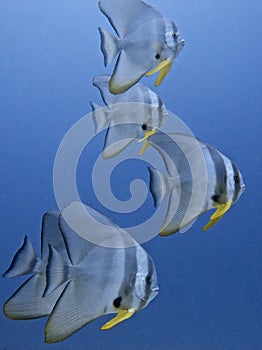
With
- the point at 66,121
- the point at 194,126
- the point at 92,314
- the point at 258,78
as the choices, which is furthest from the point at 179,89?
the point at 92,314

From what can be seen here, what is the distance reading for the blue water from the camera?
3.88 m

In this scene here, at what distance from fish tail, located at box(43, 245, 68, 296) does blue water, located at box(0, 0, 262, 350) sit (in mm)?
2582

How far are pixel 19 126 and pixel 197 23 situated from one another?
146 cm

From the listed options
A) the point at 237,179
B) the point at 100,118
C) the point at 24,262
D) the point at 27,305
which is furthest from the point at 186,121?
the point at 27,305

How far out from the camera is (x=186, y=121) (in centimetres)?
419

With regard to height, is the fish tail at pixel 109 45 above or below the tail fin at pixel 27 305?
above

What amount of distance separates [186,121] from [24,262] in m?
2.78

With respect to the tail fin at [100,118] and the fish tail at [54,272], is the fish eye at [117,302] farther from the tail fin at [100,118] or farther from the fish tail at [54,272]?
the tail fin at [100,118]

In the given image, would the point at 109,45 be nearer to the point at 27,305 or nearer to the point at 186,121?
the point at 27,305

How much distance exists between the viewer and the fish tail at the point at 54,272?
1408mm

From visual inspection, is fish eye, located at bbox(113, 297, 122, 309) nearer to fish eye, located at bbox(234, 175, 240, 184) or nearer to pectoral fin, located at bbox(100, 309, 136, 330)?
pectoral fin, located at bbox(100, 309, 136, 330)

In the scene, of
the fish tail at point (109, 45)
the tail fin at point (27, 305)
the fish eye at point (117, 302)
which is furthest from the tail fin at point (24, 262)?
the fish tail at point (109, 45)

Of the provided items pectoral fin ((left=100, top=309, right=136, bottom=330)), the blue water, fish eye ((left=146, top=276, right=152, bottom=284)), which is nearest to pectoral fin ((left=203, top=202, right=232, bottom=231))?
fish eye ((left=146, top=276, right=152, bottom=284))

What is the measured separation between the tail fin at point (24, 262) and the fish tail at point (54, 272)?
0.15 m
